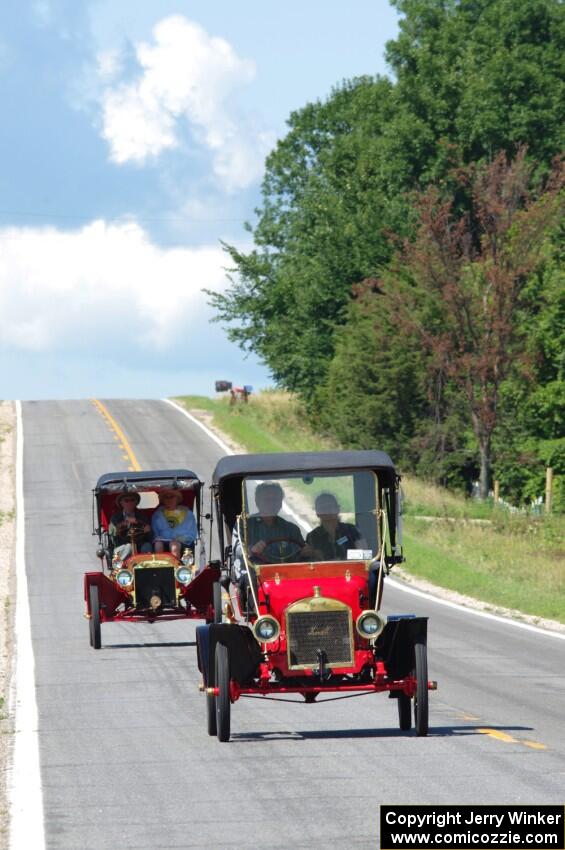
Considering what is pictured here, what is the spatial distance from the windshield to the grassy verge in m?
12.8

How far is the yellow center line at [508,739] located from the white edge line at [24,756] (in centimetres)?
382

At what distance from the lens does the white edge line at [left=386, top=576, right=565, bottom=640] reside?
23859 millimetres

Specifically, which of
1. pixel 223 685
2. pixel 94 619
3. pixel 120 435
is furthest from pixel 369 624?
pixel 120 435

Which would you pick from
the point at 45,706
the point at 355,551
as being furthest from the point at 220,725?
the point at 45,706

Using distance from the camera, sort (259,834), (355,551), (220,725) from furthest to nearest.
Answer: (355,551) → (220,725) → (259,834)

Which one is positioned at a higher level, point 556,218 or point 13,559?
point 556,218

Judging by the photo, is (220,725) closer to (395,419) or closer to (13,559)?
(13,559)

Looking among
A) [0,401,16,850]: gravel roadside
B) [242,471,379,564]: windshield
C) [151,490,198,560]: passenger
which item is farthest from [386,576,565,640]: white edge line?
[242,471,379,564]: windshield

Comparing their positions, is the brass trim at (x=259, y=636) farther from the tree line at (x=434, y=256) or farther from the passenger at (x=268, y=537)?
the tree line at (x=434, y=256)

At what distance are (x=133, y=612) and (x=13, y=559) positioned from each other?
14.6 metres

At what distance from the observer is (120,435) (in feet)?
193

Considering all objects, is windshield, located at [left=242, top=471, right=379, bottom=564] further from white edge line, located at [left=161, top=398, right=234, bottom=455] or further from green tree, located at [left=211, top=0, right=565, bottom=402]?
green tree, located at [left=211, top=0, right=565, bottom=402]

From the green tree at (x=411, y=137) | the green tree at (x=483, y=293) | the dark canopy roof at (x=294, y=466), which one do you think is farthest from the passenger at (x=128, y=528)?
the green tree at (x=411, y=137)

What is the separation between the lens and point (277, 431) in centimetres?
5959
